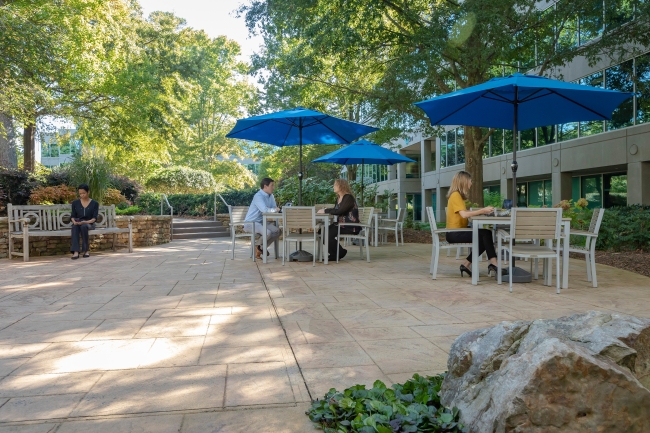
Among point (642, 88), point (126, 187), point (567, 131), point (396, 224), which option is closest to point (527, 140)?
point (567, 131)

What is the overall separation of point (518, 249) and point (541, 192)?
1617 centimetres

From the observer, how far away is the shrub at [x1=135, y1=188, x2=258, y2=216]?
67.7ft

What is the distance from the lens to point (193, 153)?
3778 cm

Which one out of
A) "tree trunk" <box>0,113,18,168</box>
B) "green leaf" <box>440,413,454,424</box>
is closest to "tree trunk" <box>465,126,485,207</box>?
"green leaf" <box>440,413,454,424</box>

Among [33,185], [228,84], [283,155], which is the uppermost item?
[228,84]

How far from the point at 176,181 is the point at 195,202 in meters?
6.57

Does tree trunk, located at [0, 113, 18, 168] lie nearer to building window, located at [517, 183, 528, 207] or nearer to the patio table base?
the patio table base

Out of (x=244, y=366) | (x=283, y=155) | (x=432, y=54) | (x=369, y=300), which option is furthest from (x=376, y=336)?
(x=283, y=155)

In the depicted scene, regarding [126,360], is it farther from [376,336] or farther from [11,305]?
[11,305]

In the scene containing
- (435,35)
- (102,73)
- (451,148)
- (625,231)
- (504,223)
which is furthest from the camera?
(451,148)

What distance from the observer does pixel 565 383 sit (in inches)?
71.6

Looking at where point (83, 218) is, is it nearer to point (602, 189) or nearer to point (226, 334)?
point (226, 334)

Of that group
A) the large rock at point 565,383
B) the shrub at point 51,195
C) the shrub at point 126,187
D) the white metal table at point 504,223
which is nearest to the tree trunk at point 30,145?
the shrub at point 126,187

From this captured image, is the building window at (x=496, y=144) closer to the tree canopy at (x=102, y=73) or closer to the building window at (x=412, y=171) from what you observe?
the tree canopy at (x=102, y=73)
